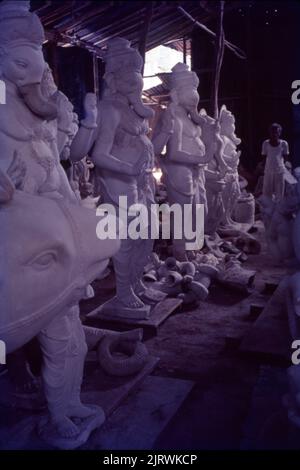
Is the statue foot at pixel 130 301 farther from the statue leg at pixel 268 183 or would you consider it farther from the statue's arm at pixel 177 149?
the statue leg at pixel 268 183

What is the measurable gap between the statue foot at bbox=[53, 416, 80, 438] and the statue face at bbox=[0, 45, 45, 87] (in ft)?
5.68

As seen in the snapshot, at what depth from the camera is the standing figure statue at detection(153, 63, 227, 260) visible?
20.1 feet

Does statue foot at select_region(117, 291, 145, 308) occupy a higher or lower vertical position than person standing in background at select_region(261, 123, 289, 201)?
lower

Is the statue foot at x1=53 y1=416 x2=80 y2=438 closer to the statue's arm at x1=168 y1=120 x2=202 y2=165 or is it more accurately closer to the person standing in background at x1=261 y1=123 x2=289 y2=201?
the statue's arm at x1=168 y1=120 x2=202 y2=165

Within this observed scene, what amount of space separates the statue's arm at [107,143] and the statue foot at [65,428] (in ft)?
7.35

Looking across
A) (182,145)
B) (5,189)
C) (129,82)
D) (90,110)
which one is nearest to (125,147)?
(129,82)

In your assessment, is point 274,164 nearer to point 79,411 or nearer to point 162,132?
point 162,132

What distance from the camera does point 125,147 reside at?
4.51 metres

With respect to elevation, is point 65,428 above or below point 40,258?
below

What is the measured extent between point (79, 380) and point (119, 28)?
10.7m

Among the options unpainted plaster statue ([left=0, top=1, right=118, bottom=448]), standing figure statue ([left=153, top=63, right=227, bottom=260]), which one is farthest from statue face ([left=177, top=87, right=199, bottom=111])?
unpainted plaster statue ([left=0, top=1, right=118, bottom=448])

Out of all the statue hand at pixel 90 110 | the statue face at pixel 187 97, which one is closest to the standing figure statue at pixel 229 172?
the statue face at pixel 187 97

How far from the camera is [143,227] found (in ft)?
15.5

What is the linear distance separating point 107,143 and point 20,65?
1.75 m
